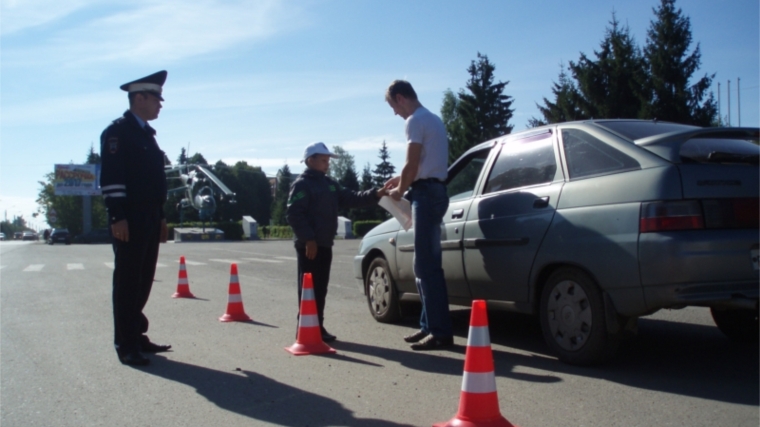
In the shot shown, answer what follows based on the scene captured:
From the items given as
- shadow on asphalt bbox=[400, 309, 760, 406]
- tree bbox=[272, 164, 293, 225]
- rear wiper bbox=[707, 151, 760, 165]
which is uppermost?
tree bbox=[272, 164, 293, 225]

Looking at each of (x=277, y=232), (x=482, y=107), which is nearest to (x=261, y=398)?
(x=482, y=107)

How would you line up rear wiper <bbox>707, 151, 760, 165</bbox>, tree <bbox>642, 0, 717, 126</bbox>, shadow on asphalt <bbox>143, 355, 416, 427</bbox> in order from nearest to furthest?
1. shadow on asphalt <bbox>143, 355, 416, 427</bbox>
2. rear wiper <bbox>707, 151, 760, 165</bbox>
3. tree <bbox>642, 0, 717, 126</bbox>

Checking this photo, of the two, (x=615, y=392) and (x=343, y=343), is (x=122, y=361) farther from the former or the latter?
(x=615, y=392)

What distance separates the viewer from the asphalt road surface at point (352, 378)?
4.13 m

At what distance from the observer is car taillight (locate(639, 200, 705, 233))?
4.43 metres

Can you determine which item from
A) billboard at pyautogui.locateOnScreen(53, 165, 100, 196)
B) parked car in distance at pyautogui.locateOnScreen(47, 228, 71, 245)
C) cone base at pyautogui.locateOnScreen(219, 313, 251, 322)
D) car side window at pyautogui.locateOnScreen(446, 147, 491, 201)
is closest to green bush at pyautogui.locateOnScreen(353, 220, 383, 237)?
parked car in distance at pyautogui.locateOnScreen(47, 228, 71, 245)

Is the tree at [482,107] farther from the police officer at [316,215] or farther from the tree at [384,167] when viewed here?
the police officer at [316,215]

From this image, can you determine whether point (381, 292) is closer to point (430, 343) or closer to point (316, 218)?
point (316, 218)

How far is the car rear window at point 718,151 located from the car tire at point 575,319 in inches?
41.2

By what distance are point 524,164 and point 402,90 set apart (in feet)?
4.00

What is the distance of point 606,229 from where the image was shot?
15.6 feet

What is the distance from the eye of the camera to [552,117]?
41156 mm

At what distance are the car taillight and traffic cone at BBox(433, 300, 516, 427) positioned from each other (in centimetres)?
137

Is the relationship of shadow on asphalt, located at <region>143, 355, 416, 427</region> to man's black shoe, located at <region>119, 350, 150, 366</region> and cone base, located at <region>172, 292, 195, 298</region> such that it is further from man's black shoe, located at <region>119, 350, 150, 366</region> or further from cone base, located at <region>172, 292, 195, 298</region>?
cone base, located at <region>172, 292, 195, 298</region>
